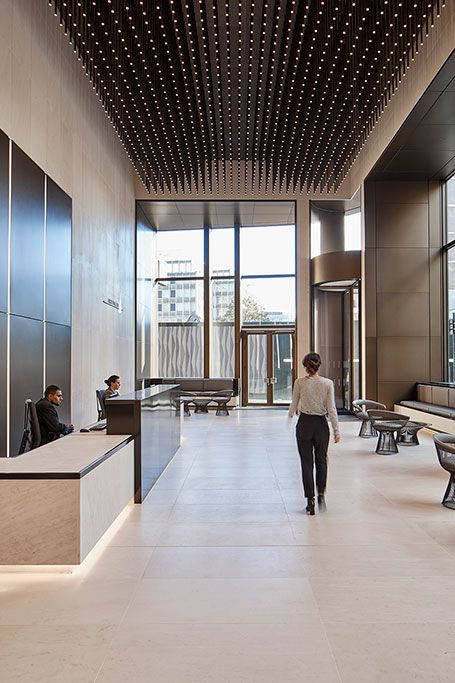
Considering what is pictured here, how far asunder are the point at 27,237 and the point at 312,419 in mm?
5065

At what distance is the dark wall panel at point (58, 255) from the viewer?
9828 mm

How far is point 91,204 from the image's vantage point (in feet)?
42.4

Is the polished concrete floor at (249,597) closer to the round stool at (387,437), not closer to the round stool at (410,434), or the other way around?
the round stool at (387,437)

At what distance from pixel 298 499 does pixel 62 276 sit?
5872mm

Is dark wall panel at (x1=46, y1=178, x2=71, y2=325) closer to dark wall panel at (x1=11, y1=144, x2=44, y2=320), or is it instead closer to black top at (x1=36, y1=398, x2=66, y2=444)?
dark wall panel at (x1=11, y1=144, x2=44, y2=320)

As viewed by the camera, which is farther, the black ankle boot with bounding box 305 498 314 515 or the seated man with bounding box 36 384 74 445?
the seated man with bounding box 36 384 74 445

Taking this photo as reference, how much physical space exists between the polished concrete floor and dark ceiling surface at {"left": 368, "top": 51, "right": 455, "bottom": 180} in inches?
264

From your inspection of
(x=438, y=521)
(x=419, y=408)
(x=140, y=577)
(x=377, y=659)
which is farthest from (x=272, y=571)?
(x=419, y=408)

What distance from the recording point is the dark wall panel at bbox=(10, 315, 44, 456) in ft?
26.8

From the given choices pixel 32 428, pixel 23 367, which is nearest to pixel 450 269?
pixel 23 367

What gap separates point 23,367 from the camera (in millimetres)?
8586

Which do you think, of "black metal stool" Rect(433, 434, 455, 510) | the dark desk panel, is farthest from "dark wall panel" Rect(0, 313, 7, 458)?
"black metal stool" Rect(433, 434, 455, 510)

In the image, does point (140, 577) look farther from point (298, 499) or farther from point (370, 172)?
point (370, 172)

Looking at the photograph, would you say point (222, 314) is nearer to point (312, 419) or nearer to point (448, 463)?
point (312, 419)
